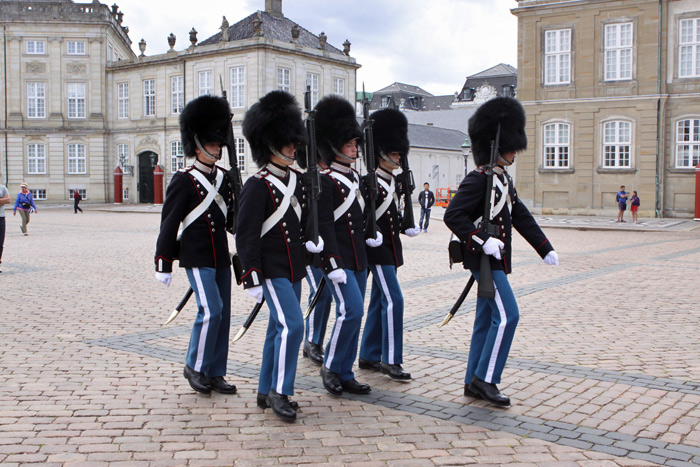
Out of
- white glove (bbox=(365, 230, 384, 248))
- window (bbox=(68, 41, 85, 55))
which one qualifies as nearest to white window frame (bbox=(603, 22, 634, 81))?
white glove (bbox=(365, 230, 384, 248))

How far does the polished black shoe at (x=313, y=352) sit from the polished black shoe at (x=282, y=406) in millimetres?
1521

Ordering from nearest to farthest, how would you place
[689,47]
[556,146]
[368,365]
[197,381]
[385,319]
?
1. [197,381]
2. [385,319]
3. [368,365]
4. [689,47]
5. [556,146]

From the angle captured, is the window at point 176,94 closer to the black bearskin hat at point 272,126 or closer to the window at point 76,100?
the window at point 76,100

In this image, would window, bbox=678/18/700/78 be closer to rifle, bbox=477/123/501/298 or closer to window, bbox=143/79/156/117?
rifle, bbox=477/123/501/298

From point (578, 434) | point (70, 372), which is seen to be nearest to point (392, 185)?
point (578, 434)

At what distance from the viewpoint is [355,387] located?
225 inches

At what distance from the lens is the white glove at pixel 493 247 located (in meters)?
5.35

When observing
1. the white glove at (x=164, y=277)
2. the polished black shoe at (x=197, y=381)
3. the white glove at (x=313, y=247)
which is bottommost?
the polished black shoe at (x=197, y=381)

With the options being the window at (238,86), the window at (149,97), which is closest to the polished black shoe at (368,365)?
the window at (238,86)

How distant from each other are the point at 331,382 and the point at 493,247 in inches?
60.8

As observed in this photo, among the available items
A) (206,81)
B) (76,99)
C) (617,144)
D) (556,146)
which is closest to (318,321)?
(617,144)

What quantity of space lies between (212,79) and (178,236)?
43731 millimetres

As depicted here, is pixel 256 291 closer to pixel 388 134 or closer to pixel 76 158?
pixel 388 134

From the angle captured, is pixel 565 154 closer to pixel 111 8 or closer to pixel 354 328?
pixel 354 328
